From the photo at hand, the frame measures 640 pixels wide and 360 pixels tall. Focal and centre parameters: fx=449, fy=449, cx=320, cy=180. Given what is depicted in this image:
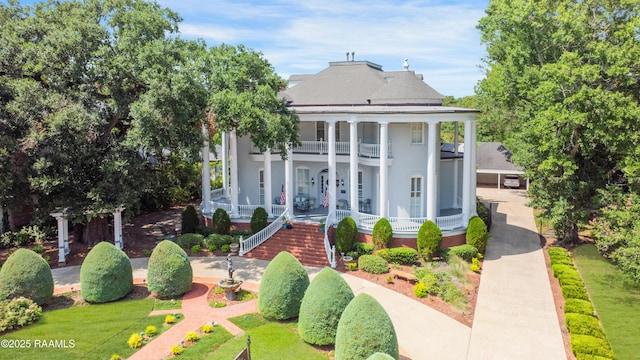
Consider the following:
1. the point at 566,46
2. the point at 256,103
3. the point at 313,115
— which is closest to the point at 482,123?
the point at 566,46

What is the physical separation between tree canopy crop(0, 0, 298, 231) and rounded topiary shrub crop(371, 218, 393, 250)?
6600mm

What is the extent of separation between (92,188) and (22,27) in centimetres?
825

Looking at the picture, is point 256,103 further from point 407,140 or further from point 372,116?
point 407,140

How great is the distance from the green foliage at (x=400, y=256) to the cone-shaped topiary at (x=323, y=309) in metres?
8.45

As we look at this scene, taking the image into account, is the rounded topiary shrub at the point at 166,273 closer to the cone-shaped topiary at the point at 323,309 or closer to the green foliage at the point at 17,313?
the green foliage at the point at 17,313

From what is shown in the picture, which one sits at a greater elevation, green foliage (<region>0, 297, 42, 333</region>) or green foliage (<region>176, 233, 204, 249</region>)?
green foliage (<region>176, 233, 204, 249</region>)

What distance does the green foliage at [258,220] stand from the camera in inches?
1032

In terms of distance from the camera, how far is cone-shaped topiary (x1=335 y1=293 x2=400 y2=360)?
1223 cm

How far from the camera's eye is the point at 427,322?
16.8 m

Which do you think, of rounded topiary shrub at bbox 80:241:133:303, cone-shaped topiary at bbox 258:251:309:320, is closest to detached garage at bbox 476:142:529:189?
cone-shaped topiary at bbox 258:251:309:320

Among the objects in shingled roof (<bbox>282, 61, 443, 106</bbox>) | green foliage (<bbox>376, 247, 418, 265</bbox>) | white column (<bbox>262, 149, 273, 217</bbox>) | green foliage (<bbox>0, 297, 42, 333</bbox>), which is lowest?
green foliage (<bbox>0, 297, 42, 333</bbox>)

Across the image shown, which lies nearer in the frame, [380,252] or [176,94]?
[176,94]

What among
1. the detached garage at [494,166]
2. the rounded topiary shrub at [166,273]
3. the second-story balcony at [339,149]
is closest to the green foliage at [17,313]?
the rounded topiary shrub at [166,273]

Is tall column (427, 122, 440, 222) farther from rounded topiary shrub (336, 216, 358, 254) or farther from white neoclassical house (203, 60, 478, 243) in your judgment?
rounded topiary shrub (336, 216, 358, 254)
